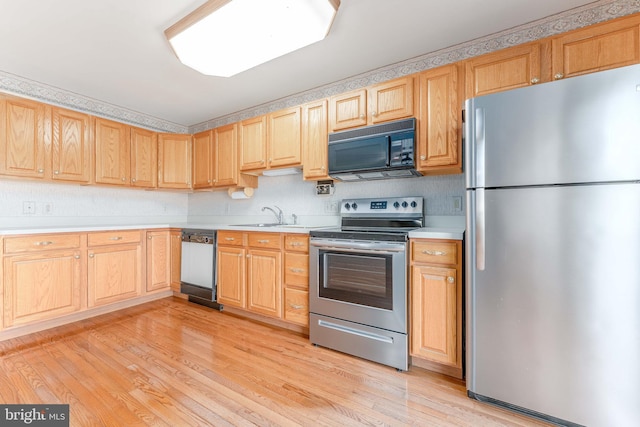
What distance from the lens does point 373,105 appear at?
2.50m

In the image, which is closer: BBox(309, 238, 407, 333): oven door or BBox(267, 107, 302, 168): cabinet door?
BBox(309, 238, 407, 333): oven door

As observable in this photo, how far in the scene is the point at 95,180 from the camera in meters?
3.26

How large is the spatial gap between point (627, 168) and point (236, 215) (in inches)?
143

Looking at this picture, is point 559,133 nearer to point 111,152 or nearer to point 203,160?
point 203,160

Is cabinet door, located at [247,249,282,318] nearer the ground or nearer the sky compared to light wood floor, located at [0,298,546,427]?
nearer the sky

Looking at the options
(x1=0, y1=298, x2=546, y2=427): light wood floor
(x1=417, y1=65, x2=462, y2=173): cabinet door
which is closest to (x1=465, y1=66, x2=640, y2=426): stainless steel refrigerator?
(x1=0, y1=298, x2=546, y2=427): light wood floor

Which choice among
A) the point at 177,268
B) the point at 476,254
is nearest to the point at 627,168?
the point at 476,254

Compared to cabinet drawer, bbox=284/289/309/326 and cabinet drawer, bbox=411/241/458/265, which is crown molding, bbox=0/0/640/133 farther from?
cabinet drawer, bbox=284/289/309/326

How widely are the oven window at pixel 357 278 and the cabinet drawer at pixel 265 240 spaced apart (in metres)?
0.52

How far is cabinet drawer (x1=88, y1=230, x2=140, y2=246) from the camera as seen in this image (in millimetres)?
3008

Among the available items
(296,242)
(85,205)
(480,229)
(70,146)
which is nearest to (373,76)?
(296,242)

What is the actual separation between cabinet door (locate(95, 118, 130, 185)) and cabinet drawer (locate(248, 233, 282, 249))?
72.6 inches

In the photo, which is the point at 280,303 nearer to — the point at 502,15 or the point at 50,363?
the point at 50,363

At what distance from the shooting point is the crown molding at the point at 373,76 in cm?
192
